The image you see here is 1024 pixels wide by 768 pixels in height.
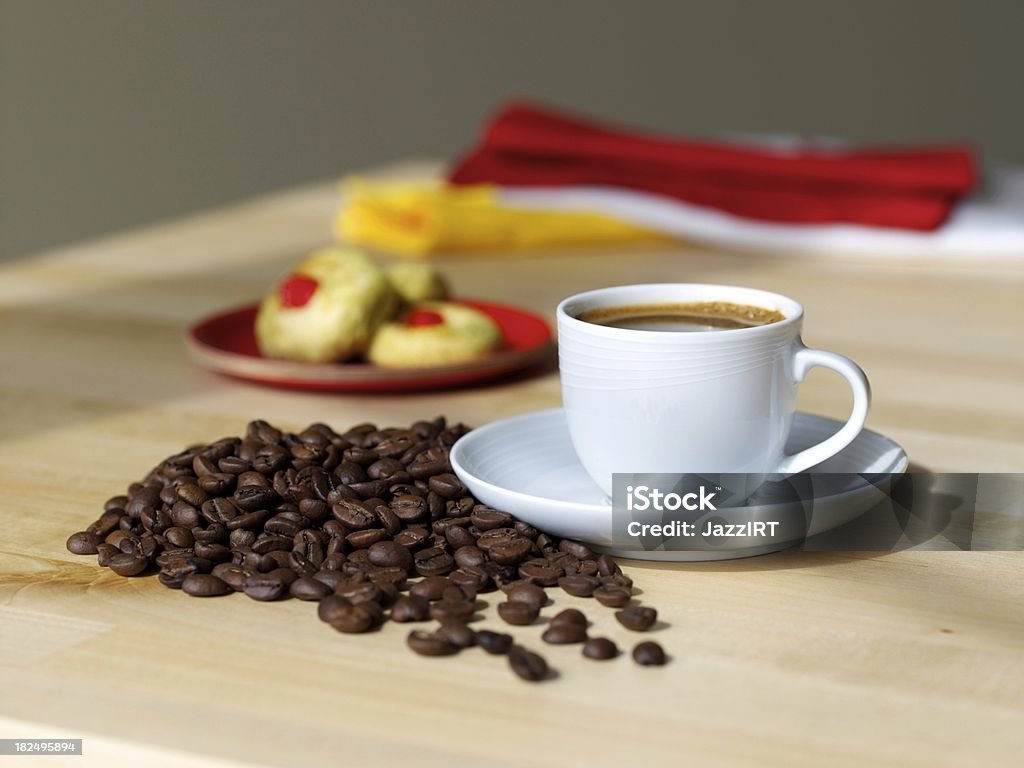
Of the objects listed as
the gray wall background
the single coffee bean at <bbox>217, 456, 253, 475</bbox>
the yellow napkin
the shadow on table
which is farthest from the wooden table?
the gray wall background

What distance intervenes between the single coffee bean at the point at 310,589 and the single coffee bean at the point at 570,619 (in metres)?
0.14

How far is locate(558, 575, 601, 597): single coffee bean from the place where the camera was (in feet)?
2.52

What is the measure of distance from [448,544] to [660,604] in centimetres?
14

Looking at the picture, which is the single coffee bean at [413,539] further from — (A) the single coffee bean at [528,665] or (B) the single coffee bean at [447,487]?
(A) the single coffee bean at [528,665]

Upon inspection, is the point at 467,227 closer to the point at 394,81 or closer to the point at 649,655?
the point at 649,655

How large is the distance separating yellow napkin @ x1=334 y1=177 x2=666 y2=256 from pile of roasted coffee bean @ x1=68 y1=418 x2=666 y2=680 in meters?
1.04

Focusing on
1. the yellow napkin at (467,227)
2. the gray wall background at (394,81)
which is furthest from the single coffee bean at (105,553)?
the gray wall background at (394,81)

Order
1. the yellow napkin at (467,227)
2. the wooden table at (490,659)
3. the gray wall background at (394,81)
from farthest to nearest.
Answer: the gray wall background at (394,81), the yellow napkin at (467,227), the wooden table at (490,659)

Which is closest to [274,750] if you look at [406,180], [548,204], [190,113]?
[548,204]

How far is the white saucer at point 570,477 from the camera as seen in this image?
0.81 m

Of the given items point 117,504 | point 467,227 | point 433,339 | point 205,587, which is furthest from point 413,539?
point 467,227

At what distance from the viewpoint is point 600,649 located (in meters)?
0.69

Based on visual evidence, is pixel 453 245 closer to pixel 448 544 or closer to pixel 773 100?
pixel 448 544

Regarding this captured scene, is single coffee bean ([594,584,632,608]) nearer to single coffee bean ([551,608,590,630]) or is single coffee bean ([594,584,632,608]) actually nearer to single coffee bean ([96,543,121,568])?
single coffee bean ([551,608,590,630])
